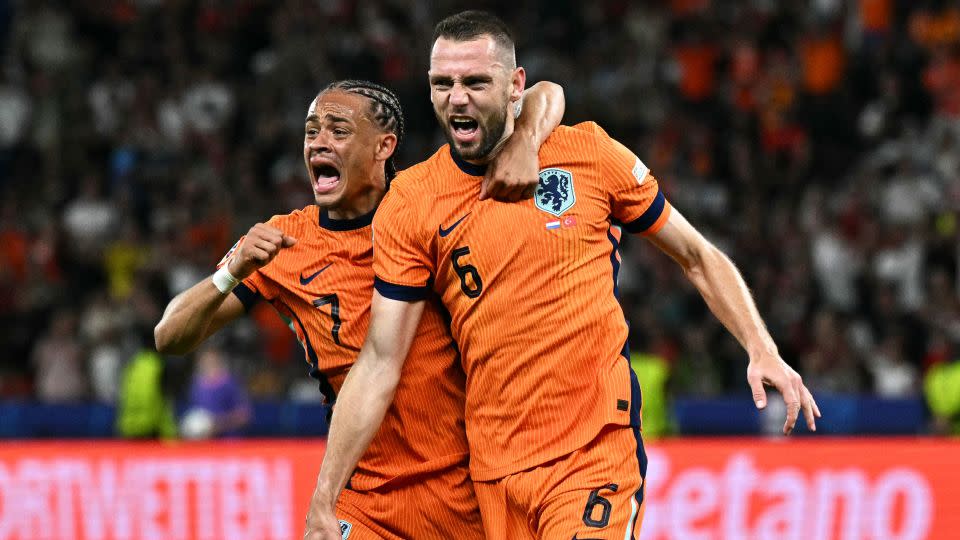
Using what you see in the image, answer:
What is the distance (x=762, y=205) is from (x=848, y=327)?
1.93 meters

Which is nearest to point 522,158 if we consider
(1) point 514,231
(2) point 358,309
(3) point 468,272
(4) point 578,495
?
(1) point 514,231

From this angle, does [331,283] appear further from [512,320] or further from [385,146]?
[512,320]

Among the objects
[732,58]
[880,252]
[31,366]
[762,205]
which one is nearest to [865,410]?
[880,252]

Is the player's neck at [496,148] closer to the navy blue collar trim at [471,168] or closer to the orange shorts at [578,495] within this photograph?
the navy blue collar trim at [471,168]

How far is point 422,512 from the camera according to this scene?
205 inches

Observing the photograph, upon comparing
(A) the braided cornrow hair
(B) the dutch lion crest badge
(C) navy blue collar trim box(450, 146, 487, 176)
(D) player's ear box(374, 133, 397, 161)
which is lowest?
(B) the dutch lion crest badge

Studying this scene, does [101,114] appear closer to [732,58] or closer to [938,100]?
[732,58]

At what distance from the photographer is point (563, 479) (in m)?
4.81

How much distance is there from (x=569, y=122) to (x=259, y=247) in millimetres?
10356

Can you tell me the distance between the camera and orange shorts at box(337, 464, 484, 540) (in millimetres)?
5207

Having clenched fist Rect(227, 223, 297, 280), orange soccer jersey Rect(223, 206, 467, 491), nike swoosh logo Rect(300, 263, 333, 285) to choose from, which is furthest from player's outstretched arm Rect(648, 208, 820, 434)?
clenched fist Rect(227, 223, 297, 280)

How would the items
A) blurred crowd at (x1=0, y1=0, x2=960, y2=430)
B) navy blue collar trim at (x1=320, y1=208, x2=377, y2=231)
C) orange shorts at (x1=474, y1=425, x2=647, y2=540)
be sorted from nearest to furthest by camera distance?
orange shorts at (x1=474, y1=425, x2=647, y2=540), navy blue collar trim at (x1=320, y1=208, x2=377, y2=231), blurred crowd at (x1=0, y1=0, x2=960, y2=430)

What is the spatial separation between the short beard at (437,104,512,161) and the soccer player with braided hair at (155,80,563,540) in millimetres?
62

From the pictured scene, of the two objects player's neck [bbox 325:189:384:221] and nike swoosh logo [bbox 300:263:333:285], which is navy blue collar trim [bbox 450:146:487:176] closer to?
player's neck [bbox 325:189:384:221]
